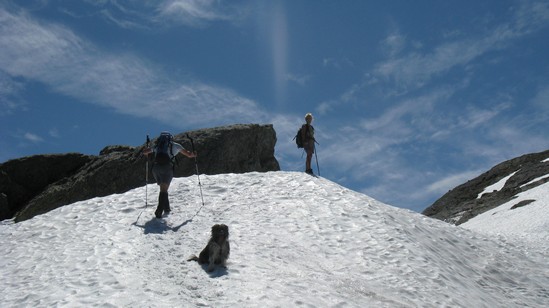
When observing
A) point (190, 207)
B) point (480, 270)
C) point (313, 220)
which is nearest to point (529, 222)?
point (480, 270)

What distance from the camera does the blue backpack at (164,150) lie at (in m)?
17.6

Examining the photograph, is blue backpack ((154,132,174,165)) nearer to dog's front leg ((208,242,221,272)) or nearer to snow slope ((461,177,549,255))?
dog's front leg ((208,242,221,272))

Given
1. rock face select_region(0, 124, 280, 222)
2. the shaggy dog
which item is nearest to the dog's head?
the shaggy dog

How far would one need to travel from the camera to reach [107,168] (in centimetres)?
2981

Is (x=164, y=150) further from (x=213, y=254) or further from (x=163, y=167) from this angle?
(x=213, y=254)

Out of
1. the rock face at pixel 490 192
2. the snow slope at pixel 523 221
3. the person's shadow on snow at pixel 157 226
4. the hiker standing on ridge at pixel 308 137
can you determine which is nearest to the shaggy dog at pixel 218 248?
the person's shadow on snow at pixel 157 226

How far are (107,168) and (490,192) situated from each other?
33.7 meters

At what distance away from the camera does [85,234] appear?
16.1 m

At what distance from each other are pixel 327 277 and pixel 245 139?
19.0 metres

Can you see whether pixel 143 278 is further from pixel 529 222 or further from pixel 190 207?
pixel 529 222

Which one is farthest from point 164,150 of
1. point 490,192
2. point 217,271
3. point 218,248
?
point 490,192

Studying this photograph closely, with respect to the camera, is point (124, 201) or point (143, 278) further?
point (124, 201)

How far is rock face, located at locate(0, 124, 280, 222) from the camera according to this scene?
29.2 metres

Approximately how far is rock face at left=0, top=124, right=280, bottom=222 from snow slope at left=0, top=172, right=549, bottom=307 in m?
7.66
